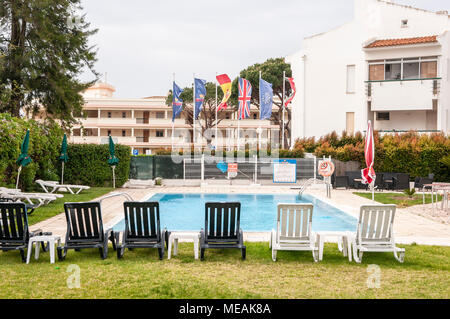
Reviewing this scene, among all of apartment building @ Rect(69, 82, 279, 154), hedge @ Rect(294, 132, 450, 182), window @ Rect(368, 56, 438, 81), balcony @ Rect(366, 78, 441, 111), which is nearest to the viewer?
hedge @ Rect(294, 132, 450, 182)

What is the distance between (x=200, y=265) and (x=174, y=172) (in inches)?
766

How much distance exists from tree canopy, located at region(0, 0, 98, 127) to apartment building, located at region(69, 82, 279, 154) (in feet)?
107

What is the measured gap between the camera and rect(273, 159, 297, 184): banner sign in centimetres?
2539

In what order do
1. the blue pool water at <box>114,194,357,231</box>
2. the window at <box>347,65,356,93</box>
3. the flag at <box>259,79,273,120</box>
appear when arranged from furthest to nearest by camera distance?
the window at <box>347,65,356,93</box> < the flag at <box>259,79,273,120</box> < the blue pool water at <box>114,194,357,231</box>

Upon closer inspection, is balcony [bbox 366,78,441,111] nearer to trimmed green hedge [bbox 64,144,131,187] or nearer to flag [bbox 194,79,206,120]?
flag [bbox 194,79,206,120]

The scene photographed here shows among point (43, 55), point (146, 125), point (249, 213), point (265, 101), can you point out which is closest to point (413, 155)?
point (265, 101)

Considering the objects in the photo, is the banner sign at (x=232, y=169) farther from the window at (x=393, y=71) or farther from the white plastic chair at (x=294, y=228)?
the white plastic chair at (x=294, y=228)

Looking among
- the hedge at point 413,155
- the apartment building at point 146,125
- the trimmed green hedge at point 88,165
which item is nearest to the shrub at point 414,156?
the hedge at point 413,155

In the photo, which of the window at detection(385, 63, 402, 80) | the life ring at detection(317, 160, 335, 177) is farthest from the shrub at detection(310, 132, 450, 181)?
the window at detection(385, 63, 402, 80)

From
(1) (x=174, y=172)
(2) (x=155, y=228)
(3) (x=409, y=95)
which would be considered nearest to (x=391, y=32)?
(3) (x=409, y=95)

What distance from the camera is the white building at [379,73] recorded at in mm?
30281

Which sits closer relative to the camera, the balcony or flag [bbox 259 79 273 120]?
the balcony

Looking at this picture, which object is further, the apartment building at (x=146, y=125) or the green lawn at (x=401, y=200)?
the apartment building at (x=146, y=125)

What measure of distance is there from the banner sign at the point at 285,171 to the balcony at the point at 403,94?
33.7 feet
